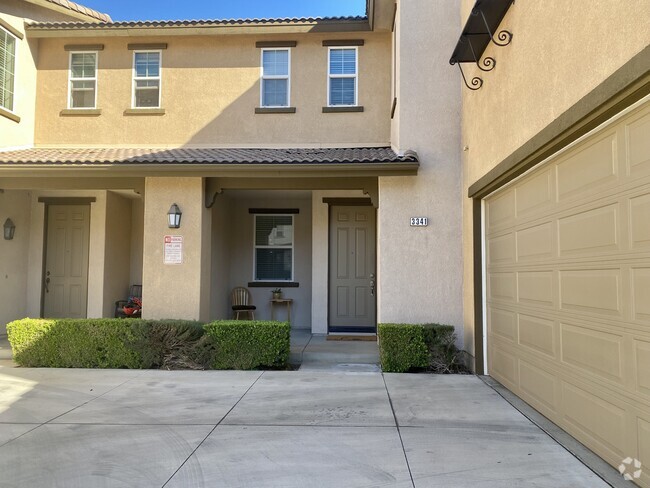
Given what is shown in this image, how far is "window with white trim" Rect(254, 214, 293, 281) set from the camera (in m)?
11.5

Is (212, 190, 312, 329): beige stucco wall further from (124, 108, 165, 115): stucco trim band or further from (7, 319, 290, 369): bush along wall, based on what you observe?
(7, 319, 290, 369): bush along wall

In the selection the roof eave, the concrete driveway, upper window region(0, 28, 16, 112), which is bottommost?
the concrete driveway

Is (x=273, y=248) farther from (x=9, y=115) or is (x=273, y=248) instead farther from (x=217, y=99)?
(x=9, y=115)

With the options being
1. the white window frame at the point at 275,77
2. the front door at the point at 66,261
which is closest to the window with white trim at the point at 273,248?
the white window frame at the point at 275,77

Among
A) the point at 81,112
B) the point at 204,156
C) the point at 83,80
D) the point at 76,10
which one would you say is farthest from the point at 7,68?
the point at 204,156

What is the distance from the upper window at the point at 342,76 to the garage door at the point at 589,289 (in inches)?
196

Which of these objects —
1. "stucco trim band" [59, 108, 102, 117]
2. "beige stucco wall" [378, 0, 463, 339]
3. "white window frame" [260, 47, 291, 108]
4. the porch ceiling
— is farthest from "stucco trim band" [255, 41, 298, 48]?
"stucco trim band" [59, 108, 102, 117]

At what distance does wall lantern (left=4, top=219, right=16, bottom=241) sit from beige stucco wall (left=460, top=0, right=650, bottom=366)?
29.5 ft

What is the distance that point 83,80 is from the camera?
10406mm

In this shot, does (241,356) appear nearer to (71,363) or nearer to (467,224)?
(71,363)

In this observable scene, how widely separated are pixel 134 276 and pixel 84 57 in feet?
15.9

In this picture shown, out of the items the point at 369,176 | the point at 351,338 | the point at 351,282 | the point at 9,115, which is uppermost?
the point at 9,115

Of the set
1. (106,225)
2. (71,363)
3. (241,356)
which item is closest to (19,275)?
(106,225)

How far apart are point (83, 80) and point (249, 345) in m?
6.98
